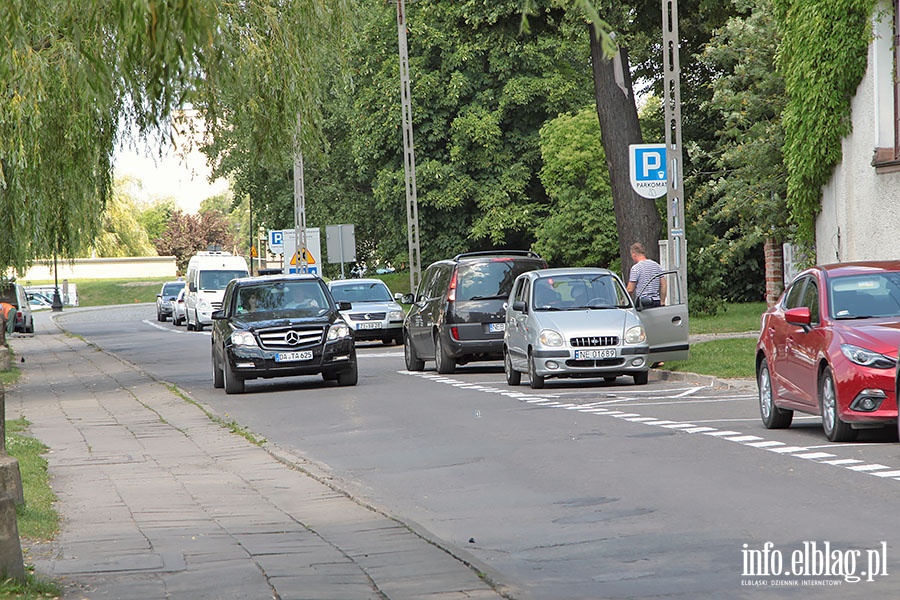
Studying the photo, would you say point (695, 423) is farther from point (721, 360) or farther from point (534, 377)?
point (721, 360)

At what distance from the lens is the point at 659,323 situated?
22031 mm

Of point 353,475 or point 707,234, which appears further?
point 707,234

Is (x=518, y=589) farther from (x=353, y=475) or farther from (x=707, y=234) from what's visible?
(x=707, y=234)

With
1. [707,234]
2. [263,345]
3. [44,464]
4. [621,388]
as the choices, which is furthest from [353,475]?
[707,234]

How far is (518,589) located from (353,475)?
220 inches

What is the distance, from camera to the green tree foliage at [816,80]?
26.1 m

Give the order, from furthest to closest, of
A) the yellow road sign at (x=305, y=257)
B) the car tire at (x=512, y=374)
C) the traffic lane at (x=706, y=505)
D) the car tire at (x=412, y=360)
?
the yellow road sign at (x=305, y=257)
the car tire at (x=412, y=360)
the car tire at (x=512, y=374)
the traffic lane at (x=706, y=505)

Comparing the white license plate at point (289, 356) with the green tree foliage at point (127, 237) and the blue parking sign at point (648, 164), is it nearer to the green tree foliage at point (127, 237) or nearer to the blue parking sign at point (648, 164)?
the blue parking sign at point (648, 164)

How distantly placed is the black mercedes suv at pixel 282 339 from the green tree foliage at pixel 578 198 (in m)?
25.9

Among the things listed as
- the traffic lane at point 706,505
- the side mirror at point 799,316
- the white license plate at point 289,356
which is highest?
the side mirror at point 799,316

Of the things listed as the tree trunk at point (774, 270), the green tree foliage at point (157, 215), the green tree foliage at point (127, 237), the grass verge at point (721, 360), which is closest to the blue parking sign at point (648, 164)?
the grass verge at point (721, 360)

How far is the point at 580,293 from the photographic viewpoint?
72.7ft

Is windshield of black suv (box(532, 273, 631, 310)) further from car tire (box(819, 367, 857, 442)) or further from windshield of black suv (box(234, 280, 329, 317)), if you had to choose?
car tire (box(819, 367, 857, 442))

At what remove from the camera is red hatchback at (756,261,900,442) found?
12656 mm
